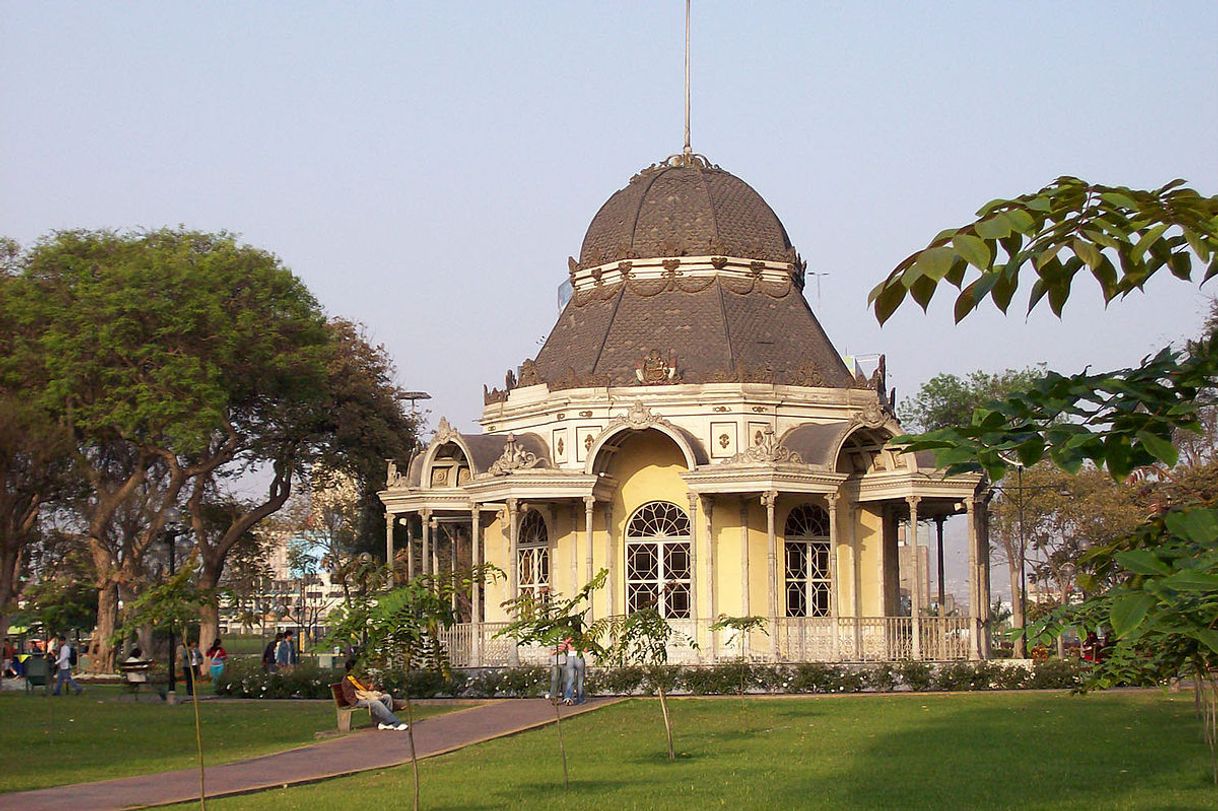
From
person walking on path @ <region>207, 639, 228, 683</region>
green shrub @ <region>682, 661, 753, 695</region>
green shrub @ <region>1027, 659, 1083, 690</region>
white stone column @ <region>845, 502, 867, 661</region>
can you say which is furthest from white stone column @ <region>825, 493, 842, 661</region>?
person walking on path @ <region>207, 639, 228, 683</region>

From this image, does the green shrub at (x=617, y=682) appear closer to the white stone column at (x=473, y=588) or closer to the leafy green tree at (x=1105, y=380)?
the white stone column at (x=473, y=588)

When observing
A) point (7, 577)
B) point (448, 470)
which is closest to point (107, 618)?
point (7, 577)

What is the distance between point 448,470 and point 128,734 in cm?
1440

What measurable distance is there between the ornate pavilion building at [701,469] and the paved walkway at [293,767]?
8.47 metres

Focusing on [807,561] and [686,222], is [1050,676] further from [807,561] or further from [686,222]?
[686,222]

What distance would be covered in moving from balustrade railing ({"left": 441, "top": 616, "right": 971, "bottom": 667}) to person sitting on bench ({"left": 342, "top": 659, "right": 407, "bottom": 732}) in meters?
9.66

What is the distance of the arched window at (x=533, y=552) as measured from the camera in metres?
39.5

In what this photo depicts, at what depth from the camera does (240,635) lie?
133500mm

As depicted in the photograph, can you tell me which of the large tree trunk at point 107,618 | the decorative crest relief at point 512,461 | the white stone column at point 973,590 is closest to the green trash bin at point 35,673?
the large tree trunk at point 107,618

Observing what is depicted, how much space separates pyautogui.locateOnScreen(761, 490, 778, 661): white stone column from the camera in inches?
1403

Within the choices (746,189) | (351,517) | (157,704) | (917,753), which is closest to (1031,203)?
(917,753)

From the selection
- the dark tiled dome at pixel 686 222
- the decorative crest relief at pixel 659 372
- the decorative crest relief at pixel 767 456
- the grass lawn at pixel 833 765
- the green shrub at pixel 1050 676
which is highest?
the dark tiled dome at pixel 686 222

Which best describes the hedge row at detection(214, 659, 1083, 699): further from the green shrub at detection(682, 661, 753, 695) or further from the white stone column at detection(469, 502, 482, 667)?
the white stone column at detection(469, 502, 482, 667)

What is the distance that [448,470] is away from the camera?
40344mm
